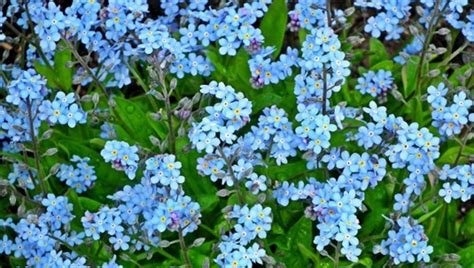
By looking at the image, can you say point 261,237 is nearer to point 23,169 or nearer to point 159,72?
point 159,72

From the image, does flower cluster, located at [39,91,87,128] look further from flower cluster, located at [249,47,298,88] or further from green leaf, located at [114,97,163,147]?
flower cluster, located at [249,47,298,88]

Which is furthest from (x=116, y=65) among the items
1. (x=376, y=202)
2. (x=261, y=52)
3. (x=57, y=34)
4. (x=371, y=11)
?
(x=371, y=11)

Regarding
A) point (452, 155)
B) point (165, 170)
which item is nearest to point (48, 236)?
point (165, 170)

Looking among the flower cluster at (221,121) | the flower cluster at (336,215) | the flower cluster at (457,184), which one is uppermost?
the flower cluster at (221,121)

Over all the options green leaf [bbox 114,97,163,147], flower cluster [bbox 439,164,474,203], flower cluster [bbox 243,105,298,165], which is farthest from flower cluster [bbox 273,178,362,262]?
green leaf [bbox 114,97,163,147]

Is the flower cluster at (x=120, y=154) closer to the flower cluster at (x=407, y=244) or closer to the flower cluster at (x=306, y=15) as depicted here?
the flower cluster at (x=407, y=244)

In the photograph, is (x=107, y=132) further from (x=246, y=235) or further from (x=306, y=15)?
(x=306, y=15)

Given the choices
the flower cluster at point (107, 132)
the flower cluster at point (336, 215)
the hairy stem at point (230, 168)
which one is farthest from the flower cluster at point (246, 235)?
the flower cluster at point (107, 132)
